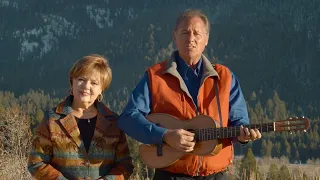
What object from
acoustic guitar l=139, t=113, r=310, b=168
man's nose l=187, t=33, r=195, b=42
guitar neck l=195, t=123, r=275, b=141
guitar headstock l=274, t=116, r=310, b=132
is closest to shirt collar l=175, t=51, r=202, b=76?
man's nose l=187, t=33, r=195, b=42

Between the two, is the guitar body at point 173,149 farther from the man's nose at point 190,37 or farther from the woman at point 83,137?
the man's nose at point 190,37

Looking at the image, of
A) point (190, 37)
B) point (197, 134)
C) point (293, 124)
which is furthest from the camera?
point (190, 37)

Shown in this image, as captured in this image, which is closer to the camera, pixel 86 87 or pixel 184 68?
pixel 86 87

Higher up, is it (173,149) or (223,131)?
(223,131)

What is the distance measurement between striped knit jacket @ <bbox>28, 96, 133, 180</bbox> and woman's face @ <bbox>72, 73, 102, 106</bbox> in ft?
0.42

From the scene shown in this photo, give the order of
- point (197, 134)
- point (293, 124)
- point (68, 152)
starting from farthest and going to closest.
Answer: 1. point (197, 134)
2. point (68, 152)
3. point (293, 124)

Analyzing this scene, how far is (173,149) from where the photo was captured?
4164mm

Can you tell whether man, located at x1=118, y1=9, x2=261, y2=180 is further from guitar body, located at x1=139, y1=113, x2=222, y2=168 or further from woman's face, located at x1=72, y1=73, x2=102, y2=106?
woman's face, located at x1=72, y1=73, x2=102, y2=106

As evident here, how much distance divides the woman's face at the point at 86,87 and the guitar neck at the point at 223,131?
2.61 feet

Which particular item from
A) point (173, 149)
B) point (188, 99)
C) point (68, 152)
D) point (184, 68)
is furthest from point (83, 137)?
point (184, 68)

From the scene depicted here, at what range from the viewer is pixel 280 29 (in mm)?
187125

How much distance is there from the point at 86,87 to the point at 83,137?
0.36 meters

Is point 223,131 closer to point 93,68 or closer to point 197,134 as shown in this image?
point 197,134

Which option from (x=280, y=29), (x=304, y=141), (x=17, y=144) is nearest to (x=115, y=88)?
(x=280, y=29)
